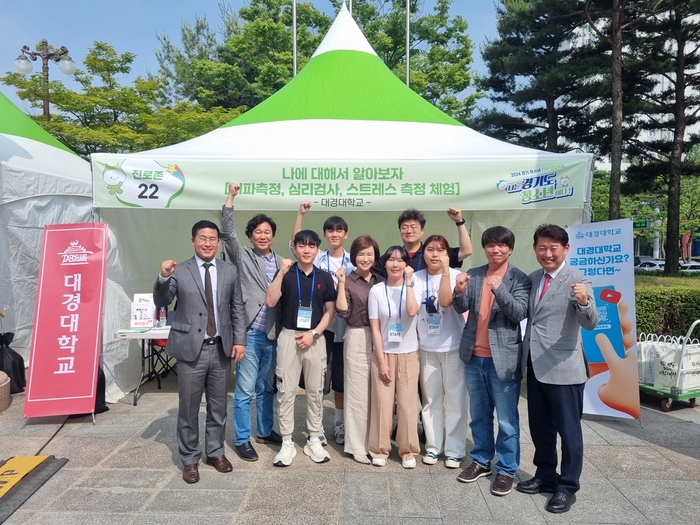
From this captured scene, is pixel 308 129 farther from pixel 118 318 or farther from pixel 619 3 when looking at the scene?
pixel 619 3

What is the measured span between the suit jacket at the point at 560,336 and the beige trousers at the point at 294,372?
1.26 m

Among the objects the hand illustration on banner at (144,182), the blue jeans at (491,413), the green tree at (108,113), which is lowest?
the blue jeans at (491,413)

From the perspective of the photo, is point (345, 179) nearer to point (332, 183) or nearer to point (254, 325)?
point (332, 183)

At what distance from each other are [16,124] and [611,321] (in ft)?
23.8

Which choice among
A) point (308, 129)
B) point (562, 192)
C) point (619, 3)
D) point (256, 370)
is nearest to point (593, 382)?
point (562, 192)

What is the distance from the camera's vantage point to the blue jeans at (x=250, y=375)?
3152mm

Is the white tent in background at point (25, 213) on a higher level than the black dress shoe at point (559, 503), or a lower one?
higher

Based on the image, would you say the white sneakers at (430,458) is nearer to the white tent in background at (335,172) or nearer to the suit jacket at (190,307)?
the suit jacket at (190,307)

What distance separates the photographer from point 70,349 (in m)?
3.91

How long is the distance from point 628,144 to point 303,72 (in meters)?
11.0

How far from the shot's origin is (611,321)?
3801 millimetres

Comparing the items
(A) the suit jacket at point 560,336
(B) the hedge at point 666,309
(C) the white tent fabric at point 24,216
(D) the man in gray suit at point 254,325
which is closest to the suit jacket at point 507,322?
(A) the suit jacket at point 560,336

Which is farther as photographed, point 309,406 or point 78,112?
point 78,112

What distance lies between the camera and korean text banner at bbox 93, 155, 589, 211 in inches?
160
